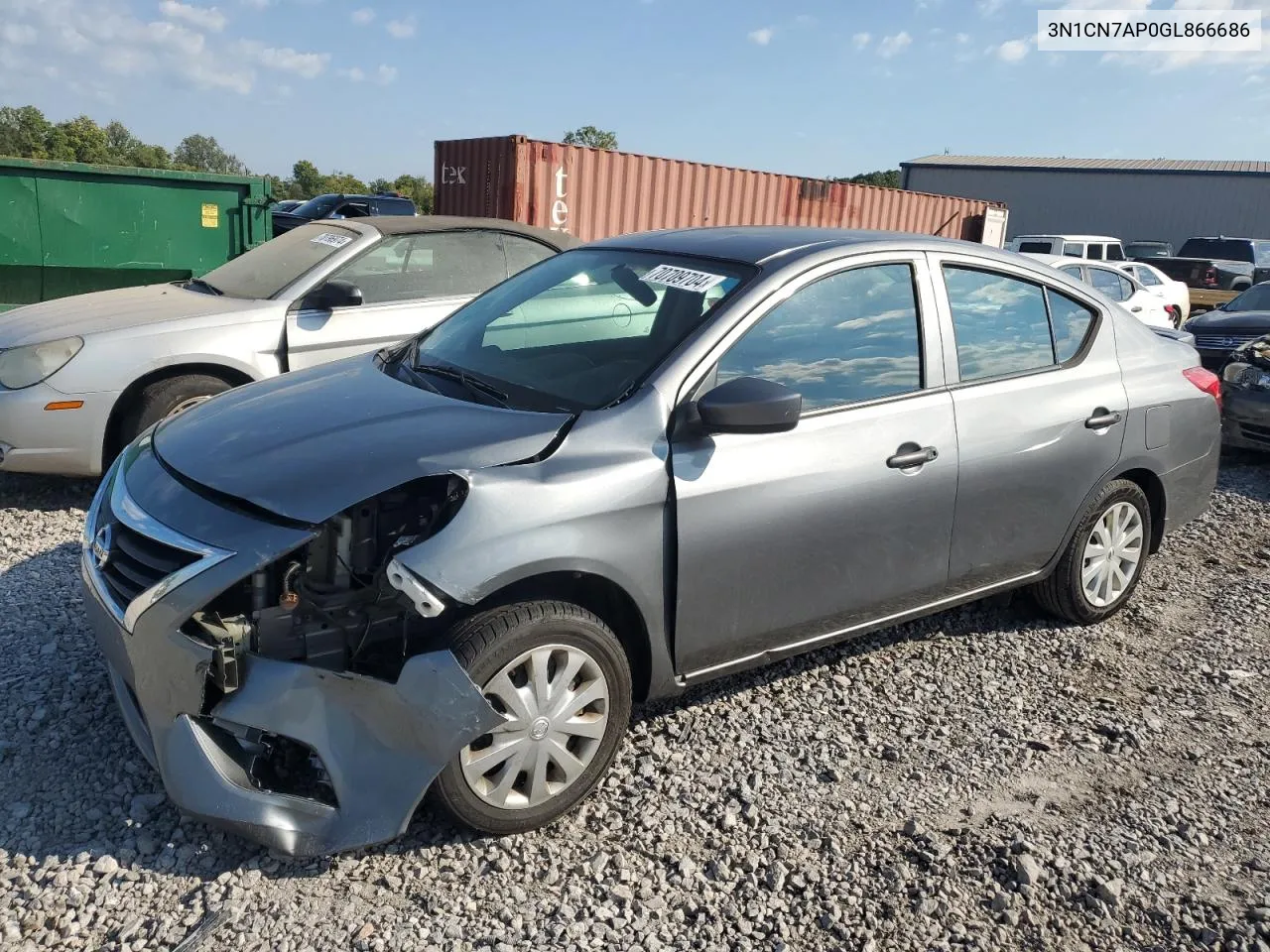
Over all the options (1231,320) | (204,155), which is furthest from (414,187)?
(1231,320)

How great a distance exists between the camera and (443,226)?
256 inches

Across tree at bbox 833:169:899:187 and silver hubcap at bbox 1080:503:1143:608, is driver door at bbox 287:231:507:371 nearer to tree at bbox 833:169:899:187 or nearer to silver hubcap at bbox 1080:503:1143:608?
silver hubcap at bbox 1080:503:1143:608

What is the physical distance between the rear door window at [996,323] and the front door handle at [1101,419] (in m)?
0.28

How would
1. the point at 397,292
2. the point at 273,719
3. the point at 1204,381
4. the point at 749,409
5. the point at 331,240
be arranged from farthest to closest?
1. the point at 331,240
2. the point at 397,292
3. the point at 1204,381
4. the point at 749,409
5. the point at 273,719

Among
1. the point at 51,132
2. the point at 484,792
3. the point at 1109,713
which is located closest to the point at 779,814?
the point at 484,792

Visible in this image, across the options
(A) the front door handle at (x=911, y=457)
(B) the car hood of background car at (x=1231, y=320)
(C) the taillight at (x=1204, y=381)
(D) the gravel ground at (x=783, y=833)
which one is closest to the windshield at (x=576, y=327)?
(A) the front door handle at (x=911, y=457)

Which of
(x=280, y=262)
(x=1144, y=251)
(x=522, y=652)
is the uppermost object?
(x=1144, y=251)

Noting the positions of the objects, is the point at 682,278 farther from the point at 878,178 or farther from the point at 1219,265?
the point at 878,178

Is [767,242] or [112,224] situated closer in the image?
[767,242]

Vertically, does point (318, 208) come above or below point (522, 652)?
above

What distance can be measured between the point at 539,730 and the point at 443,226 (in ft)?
14.4

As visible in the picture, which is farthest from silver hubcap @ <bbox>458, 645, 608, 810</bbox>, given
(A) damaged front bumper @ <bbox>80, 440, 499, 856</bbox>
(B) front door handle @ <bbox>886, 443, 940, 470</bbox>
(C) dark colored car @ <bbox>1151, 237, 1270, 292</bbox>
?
(C) dark colored car @ <bbox>1151, 237, 1270, 292</bbox>

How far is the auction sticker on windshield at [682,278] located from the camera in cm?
353

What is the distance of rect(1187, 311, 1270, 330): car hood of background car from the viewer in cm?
1020
